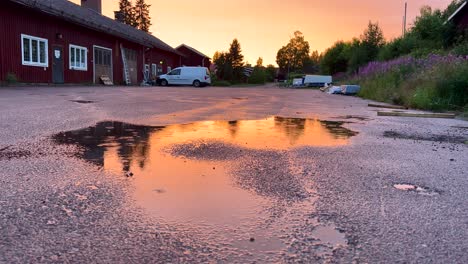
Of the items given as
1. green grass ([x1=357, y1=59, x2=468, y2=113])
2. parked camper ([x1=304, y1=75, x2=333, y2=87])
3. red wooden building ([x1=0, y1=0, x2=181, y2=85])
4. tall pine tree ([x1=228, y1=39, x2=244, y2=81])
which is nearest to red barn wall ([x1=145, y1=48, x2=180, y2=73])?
red wooden building ([x1=0, y1=0, x2=181, y2=85])

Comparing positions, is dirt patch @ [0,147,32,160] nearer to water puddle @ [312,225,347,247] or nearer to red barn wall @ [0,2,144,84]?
water puddle @ [312,225,347,247]

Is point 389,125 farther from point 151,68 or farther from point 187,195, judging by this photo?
point 151,68

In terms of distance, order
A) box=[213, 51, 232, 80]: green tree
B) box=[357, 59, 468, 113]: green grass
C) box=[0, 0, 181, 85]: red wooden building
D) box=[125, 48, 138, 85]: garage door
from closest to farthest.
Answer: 1. box=[357, 59, 468, 113]: green grass
2. box=[0, 0, 181, 85]: red wooden building
3. box=[125, 48, 138, 85]: garage door
4. box=[213, 51, 232, 80]: green tree

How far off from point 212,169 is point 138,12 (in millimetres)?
89084

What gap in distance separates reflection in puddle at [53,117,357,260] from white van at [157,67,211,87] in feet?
108

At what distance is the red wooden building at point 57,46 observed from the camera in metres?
20.6

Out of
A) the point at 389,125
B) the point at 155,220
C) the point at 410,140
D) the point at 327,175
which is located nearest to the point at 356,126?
the point at 389,125

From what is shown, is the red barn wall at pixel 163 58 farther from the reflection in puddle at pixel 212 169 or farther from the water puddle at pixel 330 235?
the water puddle at pixel 330 235

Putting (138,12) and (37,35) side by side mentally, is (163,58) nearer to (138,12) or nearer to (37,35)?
(37,35)

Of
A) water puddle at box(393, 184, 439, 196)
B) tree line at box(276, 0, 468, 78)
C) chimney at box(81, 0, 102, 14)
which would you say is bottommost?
water puddle at box(393, 184, 439, 196)

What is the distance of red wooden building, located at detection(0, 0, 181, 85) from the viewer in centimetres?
2064

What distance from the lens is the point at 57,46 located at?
2478cm

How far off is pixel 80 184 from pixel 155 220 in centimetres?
116

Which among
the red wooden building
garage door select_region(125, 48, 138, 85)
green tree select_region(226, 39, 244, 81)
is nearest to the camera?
the red wooden building
